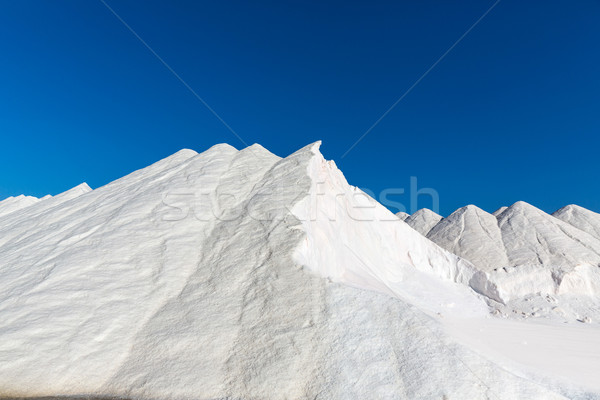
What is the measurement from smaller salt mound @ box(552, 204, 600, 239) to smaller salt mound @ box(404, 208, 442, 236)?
1202cm

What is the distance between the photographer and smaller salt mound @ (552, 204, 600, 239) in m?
32.5

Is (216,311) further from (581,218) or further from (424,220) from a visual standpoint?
(581,218)

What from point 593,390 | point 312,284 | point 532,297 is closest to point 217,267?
point 312,284

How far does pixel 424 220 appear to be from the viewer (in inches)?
1674

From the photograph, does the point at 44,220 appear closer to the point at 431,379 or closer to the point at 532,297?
the point at 431,379

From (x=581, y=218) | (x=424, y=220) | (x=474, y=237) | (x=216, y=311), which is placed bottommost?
(x=216, y=311)

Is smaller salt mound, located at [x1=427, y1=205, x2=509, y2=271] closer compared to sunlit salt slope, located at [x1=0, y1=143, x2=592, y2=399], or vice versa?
sunlit salt slope, located at [x1=0, y1=143, x2=592, y2=399]

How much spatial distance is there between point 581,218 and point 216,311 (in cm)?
3933

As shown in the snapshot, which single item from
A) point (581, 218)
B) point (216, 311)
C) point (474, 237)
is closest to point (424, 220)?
point (474, 237)

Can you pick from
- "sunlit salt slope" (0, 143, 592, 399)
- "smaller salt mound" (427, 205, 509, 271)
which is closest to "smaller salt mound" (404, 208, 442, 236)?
"smaller salt mound" (427, 205, 509, 271)

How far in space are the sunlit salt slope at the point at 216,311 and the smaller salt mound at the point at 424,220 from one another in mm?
30073

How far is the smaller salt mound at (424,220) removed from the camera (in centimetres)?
4058

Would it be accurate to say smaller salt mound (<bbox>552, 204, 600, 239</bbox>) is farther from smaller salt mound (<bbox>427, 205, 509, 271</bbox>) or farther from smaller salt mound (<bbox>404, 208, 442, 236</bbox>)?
smaller salt mound (<bbox>404, 208, 442, 236</bbox>)

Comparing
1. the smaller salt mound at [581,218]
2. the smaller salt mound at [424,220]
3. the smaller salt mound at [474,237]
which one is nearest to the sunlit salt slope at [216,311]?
the smaller salt mound at [474,237]
